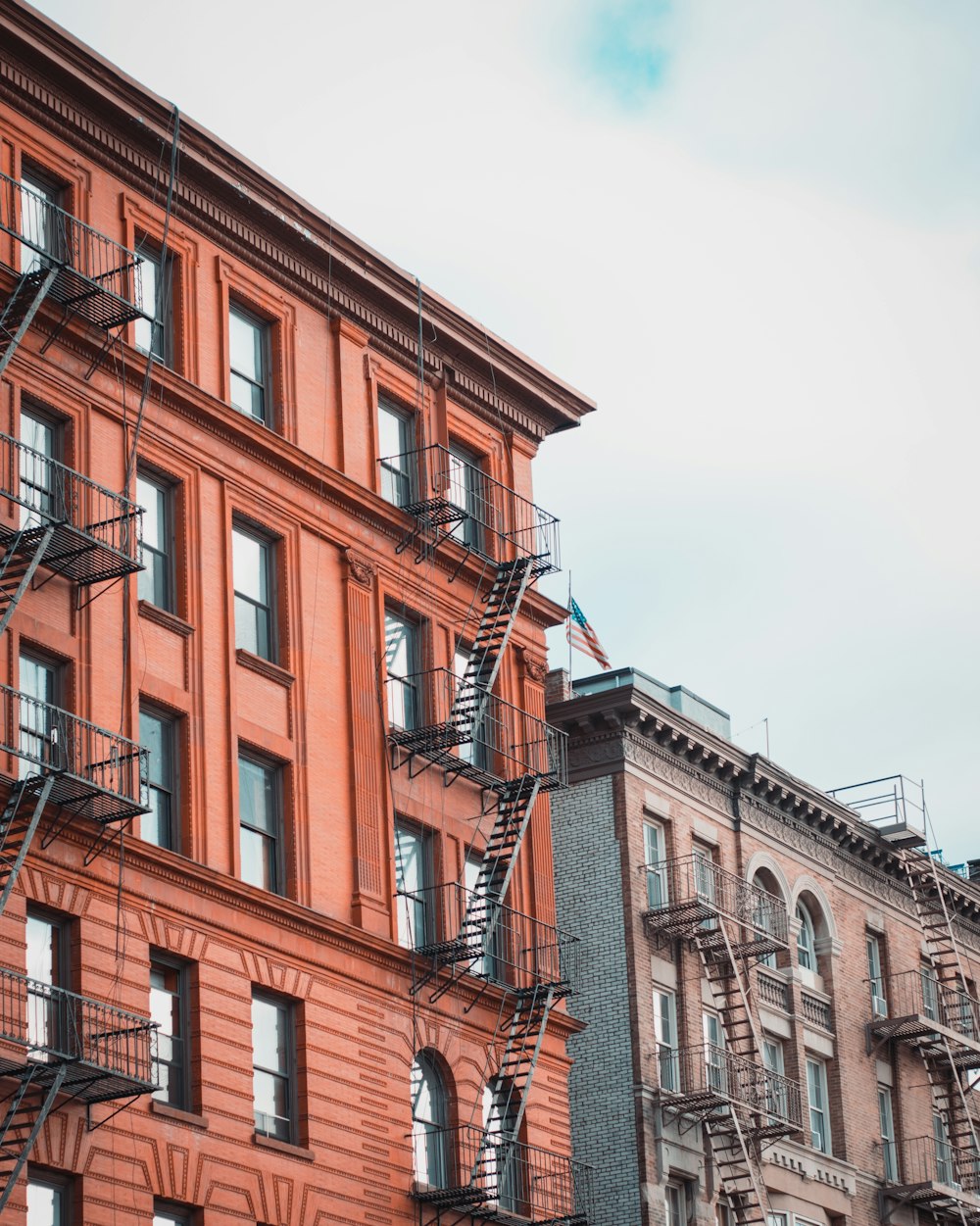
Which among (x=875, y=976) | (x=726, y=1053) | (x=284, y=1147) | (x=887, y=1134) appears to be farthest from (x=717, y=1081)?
(x=284, y=1147)

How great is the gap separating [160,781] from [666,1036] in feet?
58.3

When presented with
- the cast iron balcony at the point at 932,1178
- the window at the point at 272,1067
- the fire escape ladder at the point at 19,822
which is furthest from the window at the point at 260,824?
the cast iron balcony at the point at 932,1178

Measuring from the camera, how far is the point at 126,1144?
35.4 m

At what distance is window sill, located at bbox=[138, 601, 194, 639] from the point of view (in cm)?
3953

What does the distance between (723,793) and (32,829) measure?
26254 mm

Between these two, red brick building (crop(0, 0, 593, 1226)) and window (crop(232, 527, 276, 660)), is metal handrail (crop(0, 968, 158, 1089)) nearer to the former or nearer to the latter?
red brick building (crop(0, 0, 593, 1226))

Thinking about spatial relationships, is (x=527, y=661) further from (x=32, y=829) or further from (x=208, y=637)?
(x=32, y=829)

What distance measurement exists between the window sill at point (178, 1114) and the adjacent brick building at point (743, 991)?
1584 centimetres

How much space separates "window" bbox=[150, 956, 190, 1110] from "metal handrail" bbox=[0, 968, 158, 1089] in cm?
87

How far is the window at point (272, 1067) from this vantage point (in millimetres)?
38969

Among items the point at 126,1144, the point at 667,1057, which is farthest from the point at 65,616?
the point at 667,1057

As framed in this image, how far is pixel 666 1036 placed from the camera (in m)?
53.3

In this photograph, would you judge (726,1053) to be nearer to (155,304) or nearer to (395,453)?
(395,453)

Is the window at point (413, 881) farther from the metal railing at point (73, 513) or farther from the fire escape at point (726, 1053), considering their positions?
the fire escape at point (726, 1053)
